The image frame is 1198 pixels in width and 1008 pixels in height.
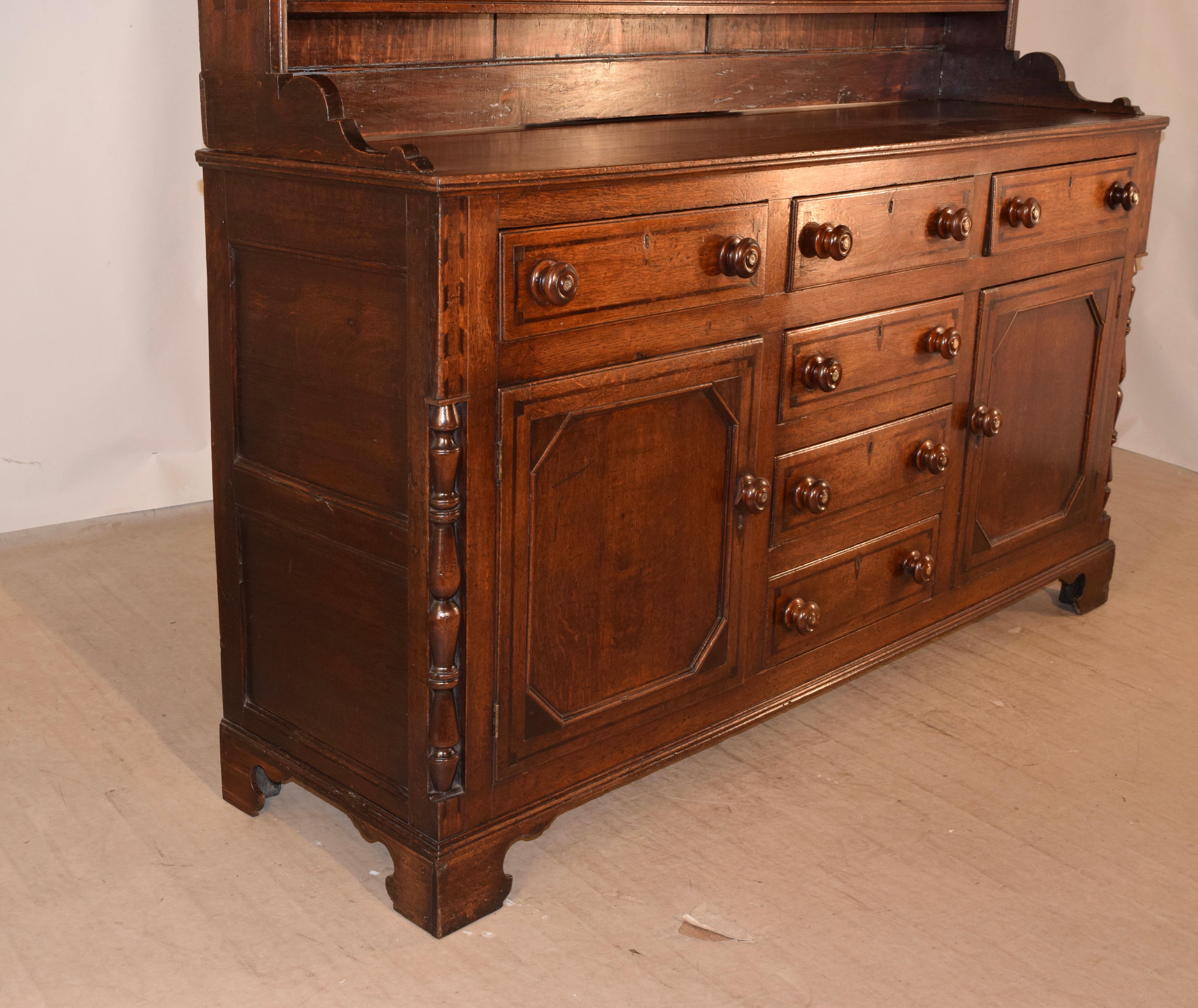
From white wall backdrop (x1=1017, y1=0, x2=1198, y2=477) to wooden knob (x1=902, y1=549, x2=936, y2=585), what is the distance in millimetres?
2056

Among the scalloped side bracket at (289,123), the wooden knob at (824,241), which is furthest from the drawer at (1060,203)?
the scalloped side bracket at (289,123)

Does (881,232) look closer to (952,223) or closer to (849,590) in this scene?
(952,223)

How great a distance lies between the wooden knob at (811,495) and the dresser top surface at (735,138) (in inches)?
21.0

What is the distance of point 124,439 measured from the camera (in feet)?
12.0

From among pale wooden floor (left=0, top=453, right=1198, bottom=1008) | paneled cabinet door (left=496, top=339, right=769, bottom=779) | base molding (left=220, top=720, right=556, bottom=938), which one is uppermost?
paneled cabinet door (left=496, top=339, right=769, bottom=779)

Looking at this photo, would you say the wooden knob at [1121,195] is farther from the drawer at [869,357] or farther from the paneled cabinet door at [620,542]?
the paneled cabinet door at [620,542]

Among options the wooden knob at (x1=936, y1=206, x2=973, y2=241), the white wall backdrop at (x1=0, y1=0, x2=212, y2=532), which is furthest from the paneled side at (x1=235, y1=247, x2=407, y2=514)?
the white wall backdrop at (x1=0, y1=0, x2=212, y2=532)

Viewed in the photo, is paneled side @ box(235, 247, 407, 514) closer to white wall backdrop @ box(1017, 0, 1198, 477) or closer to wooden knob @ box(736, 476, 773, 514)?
wooden knob @ box(736, 476, 773, 514)

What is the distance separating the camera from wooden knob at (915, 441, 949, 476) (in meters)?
2.57

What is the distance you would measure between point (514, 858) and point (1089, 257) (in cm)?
171

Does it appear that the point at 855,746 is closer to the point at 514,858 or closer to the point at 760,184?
the point at 514,858

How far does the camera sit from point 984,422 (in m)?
2.67

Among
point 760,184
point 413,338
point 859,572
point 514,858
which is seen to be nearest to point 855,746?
point 859,572

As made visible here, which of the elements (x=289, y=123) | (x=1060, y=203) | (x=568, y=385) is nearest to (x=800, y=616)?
(x=568, y=385)
